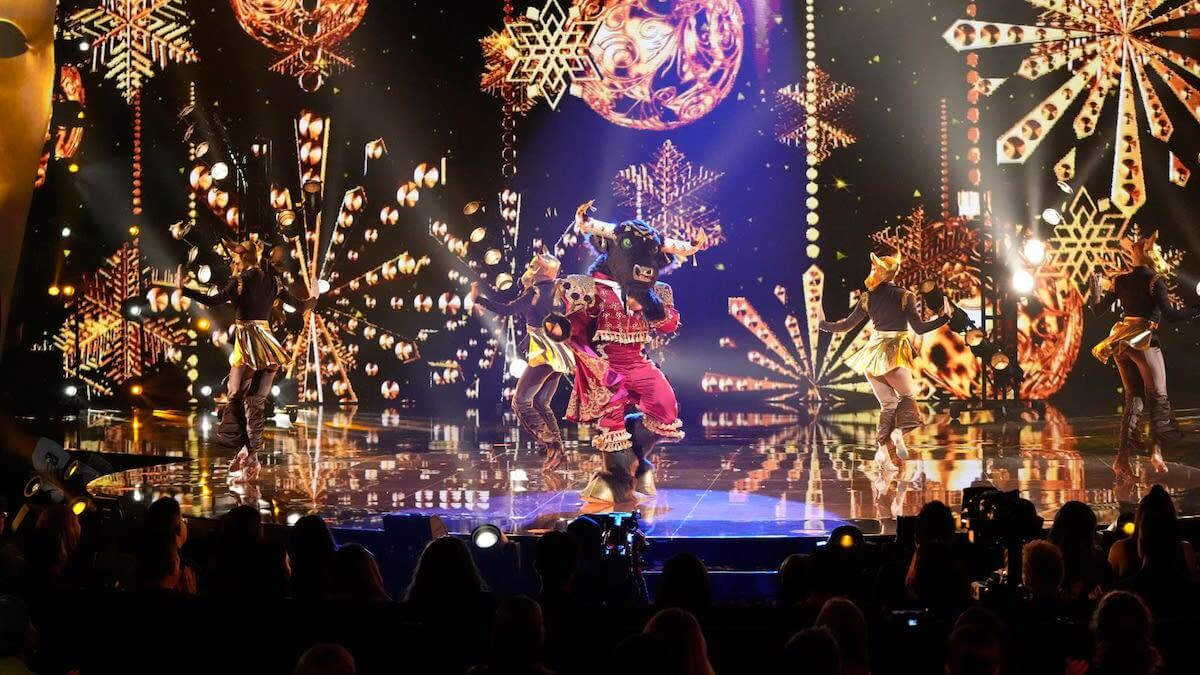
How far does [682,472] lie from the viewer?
31.4 ft

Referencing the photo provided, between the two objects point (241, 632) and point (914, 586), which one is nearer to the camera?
point (241, 632)

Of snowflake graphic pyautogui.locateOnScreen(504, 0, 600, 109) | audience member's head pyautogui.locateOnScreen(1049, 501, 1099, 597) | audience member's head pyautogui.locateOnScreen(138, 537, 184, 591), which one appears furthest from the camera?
snowflake graphic pyautogui.locateOnScreen(504, 0, 600, 109)

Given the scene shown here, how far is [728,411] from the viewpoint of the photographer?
531 inches

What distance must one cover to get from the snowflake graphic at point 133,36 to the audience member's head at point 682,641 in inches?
503

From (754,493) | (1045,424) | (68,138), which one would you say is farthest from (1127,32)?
(68,138)

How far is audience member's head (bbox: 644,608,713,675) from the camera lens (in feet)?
8.79

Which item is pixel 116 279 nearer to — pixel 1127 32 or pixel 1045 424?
pixel 1045 424

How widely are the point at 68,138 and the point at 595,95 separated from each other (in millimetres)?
5913

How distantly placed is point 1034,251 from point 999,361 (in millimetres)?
1345

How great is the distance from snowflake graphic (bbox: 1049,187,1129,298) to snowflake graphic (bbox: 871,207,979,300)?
0.87 m

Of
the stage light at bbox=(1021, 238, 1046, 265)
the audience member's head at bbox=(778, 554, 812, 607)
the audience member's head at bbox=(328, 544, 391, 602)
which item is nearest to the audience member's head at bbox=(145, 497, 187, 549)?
the audience member's head at bbox=(328, 544, 391, 602)

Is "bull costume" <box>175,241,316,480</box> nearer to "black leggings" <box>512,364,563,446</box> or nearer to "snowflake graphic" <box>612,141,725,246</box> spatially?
"black leggings" <box>512,364,563,446</box>

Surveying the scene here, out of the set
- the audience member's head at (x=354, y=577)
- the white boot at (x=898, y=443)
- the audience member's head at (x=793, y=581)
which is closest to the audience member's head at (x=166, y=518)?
the audience member's head at (x=354, y=577)

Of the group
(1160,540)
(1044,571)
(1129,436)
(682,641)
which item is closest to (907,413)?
(1129,436)
